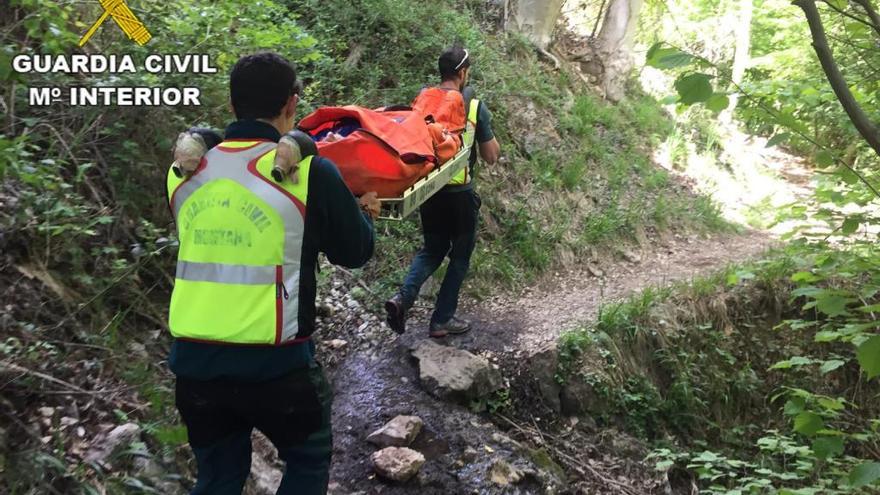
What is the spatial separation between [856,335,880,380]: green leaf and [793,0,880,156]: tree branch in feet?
2.48

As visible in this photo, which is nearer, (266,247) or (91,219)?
(266,247)

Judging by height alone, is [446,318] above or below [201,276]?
below

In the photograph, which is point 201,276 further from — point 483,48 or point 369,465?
point 483,48

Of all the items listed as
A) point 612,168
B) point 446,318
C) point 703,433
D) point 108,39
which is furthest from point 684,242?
point 108,39

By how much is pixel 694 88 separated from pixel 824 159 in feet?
4.38

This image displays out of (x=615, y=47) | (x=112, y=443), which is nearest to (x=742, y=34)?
(x=615, y=47)

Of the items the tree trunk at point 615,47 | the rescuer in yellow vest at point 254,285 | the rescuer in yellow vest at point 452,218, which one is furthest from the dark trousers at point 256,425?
the tree trunk at point 615,47

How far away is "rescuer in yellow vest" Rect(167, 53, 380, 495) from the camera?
1950 millimetres

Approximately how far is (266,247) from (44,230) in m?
2.17

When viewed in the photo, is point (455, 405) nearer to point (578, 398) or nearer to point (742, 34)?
point (578, 398)

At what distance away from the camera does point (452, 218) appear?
460 centimetres

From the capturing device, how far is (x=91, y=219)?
147 inches

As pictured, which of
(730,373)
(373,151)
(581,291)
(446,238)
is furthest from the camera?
(581,291)

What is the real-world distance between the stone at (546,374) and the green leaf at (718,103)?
3.07 meters
